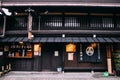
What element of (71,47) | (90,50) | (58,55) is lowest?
(58,55)

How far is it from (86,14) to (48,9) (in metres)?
4.26

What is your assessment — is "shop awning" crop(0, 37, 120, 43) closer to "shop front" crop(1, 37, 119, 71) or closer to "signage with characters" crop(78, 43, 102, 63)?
"shop front" crop(1, 37, 119, 71)

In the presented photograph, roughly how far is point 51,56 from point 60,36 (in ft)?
8.29

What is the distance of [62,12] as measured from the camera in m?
17.3

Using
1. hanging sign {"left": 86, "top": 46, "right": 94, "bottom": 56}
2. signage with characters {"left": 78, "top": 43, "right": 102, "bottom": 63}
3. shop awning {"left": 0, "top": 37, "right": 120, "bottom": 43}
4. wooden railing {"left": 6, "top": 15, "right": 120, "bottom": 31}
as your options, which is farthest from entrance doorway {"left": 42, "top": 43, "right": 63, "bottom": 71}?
hanging sign {"left": 86, "top": 46, "right": 94, "bottom": 56}

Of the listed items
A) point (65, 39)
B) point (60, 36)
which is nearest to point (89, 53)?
point (65, 39)

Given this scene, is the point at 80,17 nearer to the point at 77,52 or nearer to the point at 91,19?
the point at 91,19

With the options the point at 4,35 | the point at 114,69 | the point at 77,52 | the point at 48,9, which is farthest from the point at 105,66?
the point at 4,35

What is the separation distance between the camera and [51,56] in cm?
1761

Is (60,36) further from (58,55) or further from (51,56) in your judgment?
(51,56)

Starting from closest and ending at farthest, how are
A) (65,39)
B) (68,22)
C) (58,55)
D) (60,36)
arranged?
(65,39) < (60,36) < (68,22) < (58,55)

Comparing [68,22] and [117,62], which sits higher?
[68,22]

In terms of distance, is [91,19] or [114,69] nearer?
[114,69]

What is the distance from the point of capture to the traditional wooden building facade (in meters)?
16.9
